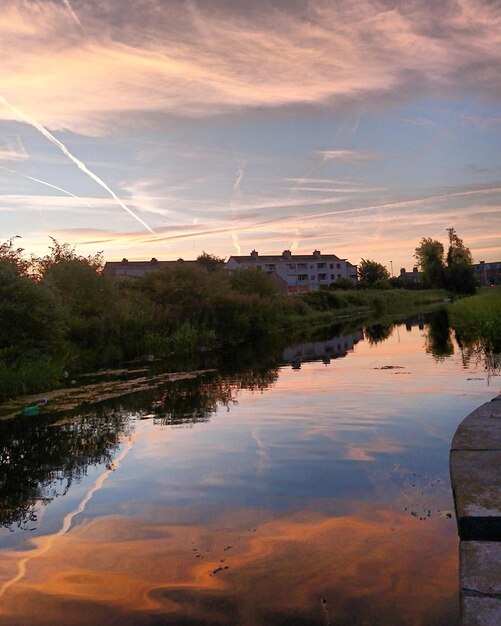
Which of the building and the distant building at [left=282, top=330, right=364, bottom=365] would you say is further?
the building

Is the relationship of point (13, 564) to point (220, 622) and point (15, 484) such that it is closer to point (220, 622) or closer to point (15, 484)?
point (220, 622)

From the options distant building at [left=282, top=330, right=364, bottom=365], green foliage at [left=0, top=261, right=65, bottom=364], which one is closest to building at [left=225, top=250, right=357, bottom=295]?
distant building at [left=282, top=330, right=364, bottom=365]

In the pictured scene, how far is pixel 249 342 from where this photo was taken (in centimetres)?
3806

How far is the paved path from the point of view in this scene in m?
4.20

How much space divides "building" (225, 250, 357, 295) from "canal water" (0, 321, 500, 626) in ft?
379

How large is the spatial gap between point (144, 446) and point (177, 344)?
2049 centimetres

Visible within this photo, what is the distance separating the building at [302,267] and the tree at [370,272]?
44.7 feet

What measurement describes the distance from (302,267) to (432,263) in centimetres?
3401

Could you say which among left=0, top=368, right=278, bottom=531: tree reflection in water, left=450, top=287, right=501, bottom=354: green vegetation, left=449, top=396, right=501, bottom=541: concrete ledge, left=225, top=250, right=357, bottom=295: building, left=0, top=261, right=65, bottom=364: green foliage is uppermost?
left=225, top=250, right=357, bottom=295: building

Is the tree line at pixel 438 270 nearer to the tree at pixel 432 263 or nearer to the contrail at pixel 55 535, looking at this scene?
the tree at pixel 432 263

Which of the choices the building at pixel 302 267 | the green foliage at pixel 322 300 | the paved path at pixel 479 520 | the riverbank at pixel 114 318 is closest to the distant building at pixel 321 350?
the riverbank at pixel 114 318

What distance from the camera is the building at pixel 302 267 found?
133250 mm

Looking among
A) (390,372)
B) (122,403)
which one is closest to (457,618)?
(122,403)

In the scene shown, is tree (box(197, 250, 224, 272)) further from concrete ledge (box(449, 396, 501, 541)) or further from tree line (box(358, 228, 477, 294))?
concrete ledge (box(449, 396, 501, 541))
